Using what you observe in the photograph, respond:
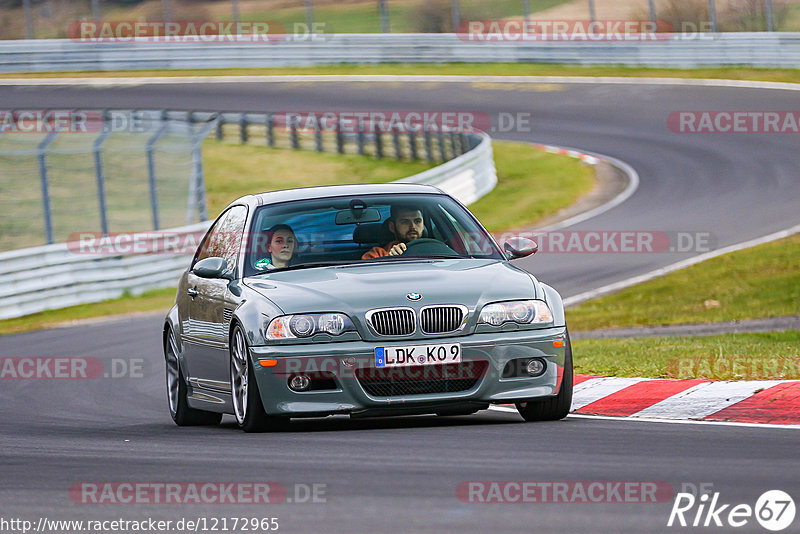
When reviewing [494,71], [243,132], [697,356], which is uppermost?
[697,356]

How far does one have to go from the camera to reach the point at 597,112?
36.0 m

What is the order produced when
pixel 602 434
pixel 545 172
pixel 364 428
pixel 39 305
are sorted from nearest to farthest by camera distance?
1. pixel 602 434
2. pixel 364 428
3. pixel 39 305
4. pixel 545 172

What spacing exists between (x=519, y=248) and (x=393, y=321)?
1.45 metres

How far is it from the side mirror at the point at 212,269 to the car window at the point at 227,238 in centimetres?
7

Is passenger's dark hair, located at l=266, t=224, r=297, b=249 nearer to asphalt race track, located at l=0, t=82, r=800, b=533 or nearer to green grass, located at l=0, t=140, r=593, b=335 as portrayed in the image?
asphalt race track, located at l=0, t=82, r=800, b=533

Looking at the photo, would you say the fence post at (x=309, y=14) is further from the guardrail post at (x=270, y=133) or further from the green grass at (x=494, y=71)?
the guardrail post at (x=270, y=133)

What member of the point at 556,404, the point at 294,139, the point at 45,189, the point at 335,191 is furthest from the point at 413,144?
the point at 556,404

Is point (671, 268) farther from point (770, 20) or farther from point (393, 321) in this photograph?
point (770, 20)

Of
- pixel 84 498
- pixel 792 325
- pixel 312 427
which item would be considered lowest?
pixel 792 325

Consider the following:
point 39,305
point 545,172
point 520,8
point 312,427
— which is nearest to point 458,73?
point 520,8

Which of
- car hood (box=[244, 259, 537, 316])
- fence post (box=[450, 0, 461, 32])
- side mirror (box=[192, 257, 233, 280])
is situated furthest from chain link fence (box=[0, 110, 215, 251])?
fence post (box=[450, 0, 461, 32])

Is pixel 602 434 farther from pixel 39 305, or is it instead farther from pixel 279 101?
pixel 279 101

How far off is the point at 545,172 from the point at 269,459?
24.0 metres

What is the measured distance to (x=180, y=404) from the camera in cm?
973
